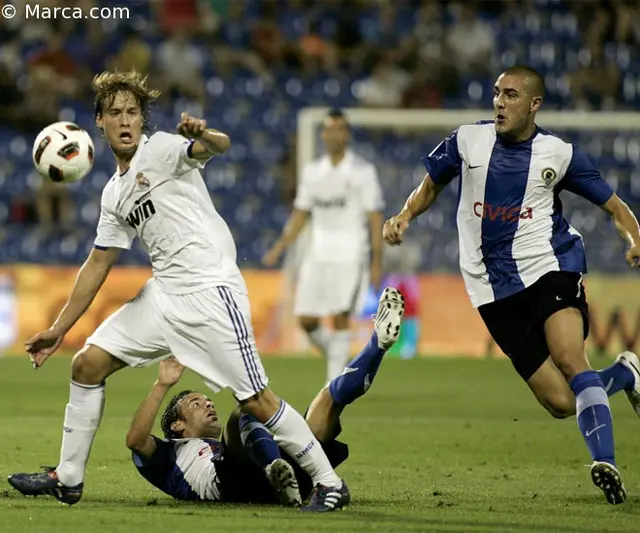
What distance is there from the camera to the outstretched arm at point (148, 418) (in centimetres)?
610

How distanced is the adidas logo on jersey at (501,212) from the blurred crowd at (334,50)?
37.0ft

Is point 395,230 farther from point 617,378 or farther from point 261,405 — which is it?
point 617,378

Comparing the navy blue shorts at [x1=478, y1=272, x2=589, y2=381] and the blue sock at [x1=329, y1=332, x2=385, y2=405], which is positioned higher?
the navy blue shorts at [x1=478, y1=272, x2=589, y2=381]

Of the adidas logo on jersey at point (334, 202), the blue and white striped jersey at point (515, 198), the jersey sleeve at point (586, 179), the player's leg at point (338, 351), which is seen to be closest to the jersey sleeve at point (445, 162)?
the blue and white striped jersey at point (515, 198)

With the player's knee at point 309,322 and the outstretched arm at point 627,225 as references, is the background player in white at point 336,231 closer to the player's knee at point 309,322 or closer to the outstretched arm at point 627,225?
the player's knee at point 309,322

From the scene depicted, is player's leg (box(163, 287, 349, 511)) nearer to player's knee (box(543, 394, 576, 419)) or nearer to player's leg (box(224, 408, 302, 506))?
player's leg (box(224, 408, 302, 506))

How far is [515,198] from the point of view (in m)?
6.87

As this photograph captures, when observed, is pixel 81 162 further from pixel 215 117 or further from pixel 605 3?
pixel 605 3

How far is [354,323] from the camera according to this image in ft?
54.0

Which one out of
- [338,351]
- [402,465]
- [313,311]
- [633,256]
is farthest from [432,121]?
[633,256]

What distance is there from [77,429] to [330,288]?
6.53 metres

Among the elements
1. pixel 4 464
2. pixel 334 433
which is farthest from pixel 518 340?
pixel 4 464

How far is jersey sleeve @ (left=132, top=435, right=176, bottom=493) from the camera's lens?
625 centimetres

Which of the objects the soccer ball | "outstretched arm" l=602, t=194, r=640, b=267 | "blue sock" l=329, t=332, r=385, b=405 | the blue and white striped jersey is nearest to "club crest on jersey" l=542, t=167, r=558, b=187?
the blue and white striped jersey
